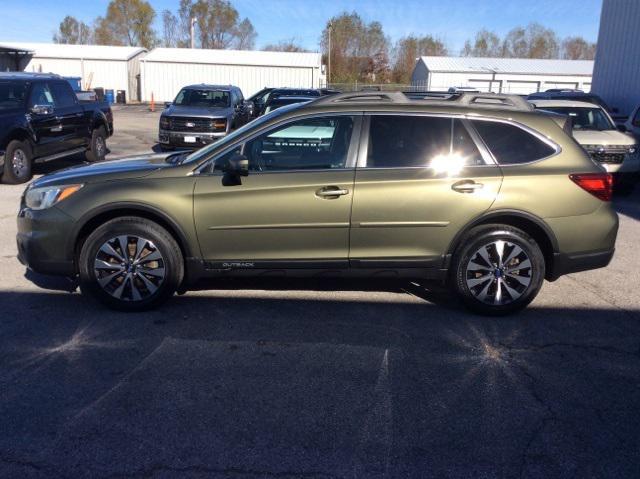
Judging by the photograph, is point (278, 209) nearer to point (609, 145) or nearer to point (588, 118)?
point (609, 145)

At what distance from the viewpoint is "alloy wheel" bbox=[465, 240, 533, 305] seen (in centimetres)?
500

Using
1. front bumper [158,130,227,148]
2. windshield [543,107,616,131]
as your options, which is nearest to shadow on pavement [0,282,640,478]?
windshield [543,107,616,131]

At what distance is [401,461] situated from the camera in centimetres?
307

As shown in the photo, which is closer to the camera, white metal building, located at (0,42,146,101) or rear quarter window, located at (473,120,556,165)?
rear quarter window, located at (473,120,556,165)

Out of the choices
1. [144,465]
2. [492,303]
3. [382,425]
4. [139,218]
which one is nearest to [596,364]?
[492,303]

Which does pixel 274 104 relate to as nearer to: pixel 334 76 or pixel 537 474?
pixel 537 474

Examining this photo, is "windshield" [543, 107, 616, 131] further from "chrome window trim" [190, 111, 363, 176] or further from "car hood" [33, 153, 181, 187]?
"car hood" [33, 153, 181, 187]

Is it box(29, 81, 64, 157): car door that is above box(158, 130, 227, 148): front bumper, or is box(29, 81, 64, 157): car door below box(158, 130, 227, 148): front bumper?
above

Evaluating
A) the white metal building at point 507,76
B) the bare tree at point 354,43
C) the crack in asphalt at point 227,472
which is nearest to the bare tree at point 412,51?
the bare tree at point 354,43

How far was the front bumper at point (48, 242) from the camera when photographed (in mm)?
4867

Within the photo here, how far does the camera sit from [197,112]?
52.4 feet

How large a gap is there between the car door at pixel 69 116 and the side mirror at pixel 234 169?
9.10m

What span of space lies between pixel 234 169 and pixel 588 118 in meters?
9.44

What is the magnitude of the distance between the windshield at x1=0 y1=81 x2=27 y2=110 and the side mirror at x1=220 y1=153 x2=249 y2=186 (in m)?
8.78
